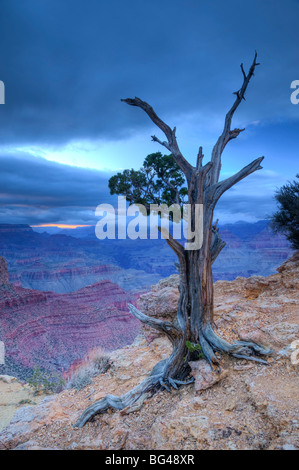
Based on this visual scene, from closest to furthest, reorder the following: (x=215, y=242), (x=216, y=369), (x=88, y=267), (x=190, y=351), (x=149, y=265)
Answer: (x=216, y=369), (x=190, y=351), (x=215, y=242), (x=88, y=267), (x=149, y=265)

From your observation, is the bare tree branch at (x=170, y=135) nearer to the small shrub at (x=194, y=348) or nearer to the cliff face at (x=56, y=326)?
the small shrub at (x=194, y=348)

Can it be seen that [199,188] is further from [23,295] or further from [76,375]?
[23,295]

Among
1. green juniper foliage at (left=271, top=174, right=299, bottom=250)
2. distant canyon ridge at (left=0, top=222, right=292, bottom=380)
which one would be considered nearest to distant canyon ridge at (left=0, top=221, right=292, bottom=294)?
distant canyon ridge at (left=0, top=222, right=292, bottom=380)

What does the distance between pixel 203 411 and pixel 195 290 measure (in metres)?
2.51

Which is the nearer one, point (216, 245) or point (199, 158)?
point (199, 158)

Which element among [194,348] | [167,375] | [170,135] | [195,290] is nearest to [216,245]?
[195,290]

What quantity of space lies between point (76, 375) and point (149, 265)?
119188 millimetres

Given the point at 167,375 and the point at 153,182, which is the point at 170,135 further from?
the point at 167,375

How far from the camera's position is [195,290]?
6.66 metres

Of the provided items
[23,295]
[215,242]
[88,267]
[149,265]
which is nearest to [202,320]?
[215,242]

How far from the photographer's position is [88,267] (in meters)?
109

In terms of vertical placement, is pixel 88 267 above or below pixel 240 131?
below

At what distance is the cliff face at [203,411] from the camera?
4.32 m

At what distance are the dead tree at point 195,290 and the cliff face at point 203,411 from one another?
1.00 ft
